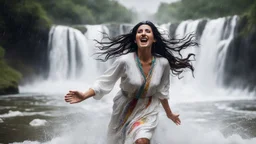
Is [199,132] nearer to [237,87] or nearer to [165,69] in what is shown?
[165,69]

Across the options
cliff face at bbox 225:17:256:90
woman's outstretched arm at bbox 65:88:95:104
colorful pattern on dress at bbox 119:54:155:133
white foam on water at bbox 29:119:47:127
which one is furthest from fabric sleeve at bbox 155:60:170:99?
cliff face at bbox 225:17:256:90

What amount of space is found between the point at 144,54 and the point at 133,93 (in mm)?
399

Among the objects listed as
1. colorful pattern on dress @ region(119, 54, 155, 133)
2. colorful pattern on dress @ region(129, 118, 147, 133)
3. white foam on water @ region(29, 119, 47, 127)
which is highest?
colorful pattern on dress @ region(119, 54, 155, 133)

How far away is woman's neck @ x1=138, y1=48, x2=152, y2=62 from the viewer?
374 centimetres

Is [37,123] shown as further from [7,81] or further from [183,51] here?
[183,51]

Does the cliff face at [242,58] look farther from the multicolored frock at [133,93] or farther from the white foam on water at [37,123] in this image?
the multicolored frock at [133,93]

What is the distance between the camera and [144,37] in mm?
3729

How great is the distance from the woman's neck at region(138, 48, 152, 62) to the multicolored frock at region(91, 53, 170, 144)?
5 centimetres

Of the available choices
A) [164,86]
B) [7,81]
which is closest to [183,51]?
[7,81]

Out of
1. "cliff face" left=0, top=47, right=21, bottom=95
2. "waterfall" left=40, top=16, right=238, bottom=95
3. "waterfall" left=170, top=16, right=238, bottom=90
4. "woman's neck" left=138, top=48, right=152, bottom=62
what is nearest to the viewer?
"woman's neck" left=138, top=48, right=152, bottom=62

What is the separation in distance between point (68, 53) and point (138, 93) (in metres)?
21.9

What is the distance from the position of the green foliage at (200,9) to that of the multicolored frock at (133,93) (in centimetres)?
3259

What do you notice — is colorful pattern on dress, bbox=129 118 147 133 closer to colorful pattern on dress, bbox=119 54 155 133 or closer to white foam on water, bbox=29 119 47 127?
colorful pattern on dress, bbox=119 54 155 133

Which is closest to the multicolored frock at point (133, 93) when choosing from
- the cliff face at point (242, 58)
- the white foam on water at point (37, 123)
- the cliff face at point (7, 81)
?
the white foam on water at point (37, 123)
